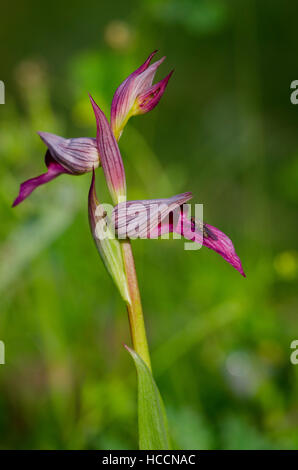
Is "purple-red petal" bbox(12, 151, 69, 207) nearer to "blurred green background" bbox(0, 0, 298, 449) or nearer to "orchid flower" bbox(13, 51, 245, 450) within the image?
"orchid flower" bbox(13, 51, 245, 450)

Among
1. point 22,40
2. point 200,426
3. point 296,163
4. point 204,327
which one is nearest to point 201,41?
point 22,40

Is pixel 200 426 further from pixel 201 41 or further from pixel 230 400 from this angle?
pixel 201 41

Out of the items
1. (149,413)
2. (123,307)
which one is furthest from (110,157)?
(123,307)

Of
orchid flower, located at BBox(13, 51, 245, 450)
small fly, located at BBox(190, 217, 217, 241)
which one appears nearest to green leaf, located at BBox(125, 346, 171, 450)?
orchid flower, located at BBox(13, 51, 245, 450)

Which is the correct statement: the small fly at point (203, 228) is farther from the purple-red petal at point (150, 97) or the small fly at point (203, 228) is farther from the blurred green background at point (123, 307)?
the blurred green background at point (123, 307)
